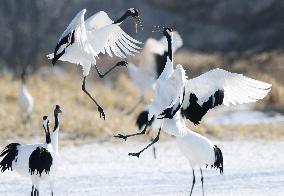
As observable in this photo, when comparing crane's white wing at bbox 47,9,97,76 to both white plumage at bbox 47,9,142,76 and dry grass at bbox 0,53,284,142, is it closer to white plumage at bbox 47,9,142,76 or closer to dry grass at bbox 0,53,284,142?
white plumage at bbox 47,9,142,76

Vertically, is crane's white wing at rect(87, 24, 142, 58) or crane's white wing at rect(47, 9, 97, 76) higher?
crane's white wing at rect(87, 24, 142, 58)

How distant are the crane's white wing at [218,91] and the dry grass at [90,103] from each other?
485 centimetres

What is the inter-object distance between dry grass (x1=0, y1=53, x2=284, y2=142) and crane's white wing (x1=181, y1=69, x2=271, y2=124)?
485 cm

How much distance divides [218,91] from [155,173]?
73.3 inches

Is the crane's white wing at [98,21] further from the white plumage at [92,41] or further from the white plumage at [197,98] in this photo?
the white plumage at [197,98]

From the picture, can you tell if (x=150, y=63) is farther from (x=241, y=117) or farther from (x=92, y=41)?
(x=92, y=41)

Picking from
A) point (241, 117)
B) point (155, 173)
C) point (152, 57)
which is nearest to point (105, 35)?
point (155, 173)

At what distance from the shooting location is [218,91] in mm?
9055

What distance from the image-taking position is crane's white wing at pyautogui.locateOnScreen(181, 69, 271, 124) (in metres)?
8.91

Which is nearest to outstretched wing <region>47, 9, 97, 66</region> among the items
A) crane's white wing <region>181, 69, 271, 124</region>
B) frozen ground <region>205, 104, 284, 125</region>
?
crane's white wing <region>181, 69, 271, 124</region>

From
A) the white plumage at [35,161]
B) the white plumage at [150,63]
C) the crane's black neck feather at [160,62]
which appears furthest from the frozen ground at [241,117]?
the white plumage at [35,161]

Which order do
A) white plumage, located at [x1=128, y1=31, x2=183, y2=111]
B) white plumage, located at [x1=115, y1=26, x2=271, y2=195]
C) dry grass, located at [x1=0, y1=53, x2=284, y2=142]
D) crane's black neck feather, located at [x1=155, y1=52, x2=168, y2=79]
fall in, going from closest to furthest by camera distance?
white plumage, located at [x1=115, y1=26, x2=271, y2=195]
white plumage, located at [x1=128, y1=31, x2=183, y2=111]
crane's black neck feather, located at [x1=155, y1=52, x2=168, y2=79]
dry grass, located at [x1=0, y1=53, x2=284, y2=142]

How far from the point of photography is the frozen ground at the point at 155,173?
364 inches

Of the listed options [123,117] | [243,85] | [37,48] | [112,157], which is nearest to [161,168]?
[112,157]
